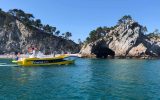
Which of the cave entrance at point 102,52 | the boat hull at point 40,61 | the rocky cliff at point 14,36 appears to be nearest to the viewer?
the boat hull at point 40,61

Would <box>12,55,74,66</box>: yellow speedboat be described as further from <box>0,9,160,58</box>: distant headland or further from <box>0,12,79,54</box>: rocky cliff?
<box>0,12,79,54</box>: rocky cliff

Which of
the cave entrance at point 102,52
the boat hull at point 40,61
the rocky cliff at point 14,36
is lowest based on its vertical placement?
the boat hull at point 40,61

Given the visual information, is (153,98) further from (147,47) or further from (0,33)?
(0,33)

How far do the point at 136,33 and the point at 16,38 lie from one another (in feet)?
248

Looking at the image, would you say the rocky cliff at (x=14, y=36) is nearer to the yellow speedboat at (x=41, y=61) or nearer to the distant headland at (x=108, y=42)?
the distant headland at (x=108, y=42)

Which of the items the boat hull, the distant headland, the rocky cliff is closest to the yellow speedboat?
the boat hull

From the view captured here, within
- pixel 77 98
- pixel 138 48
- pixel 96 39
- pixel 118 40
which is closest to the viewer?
pixel 77 98

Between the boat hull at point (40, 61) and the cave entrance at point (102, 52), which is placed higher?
the cave entrance at point (102, 52)

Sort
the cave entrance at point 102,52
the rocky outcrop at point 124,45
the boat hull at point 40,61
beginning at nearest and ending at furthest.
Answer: the boat hull at point 40,61 → the rocky outcrop at point 124,45 → the cave entrance at point 102,52

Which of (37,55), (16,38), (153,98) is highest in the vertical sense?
(16,38)

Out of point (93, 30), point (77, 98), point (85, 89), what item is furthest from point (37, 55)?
point (93, 30)

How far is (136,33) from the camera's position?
512ft

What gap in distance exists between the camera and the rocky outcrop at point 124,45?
509ft

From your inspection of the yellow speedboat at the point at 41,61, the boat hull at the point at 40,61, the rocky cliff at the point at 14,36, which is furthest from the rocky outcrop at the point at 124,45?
the boat hull at the point at 40,61
